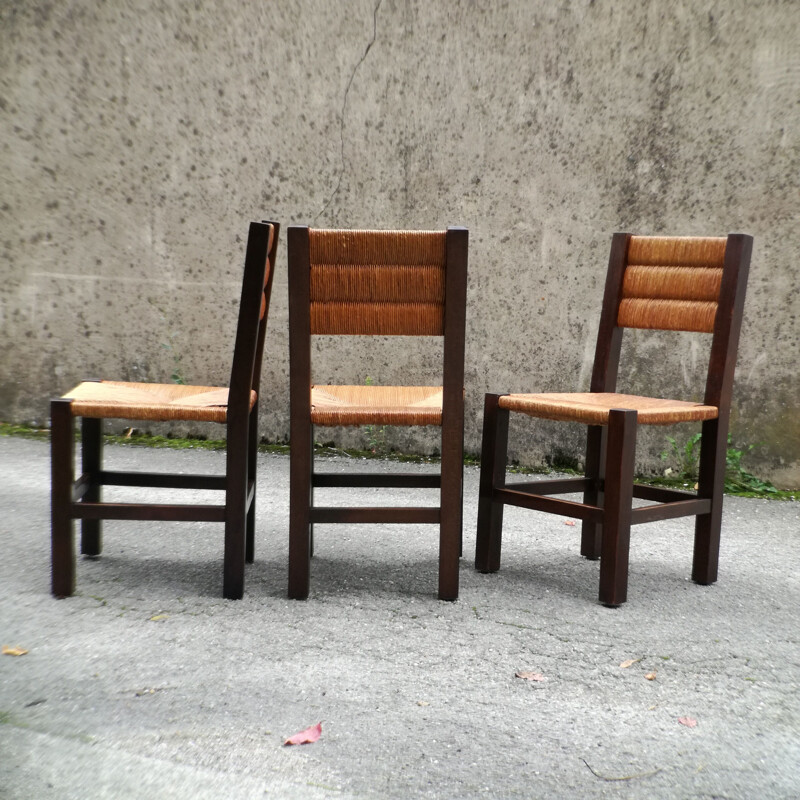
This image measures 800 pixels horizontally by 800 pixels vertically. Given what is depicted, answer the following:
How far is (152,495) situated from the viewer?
400 centimetres

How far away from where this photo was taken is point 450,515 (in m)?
2.59

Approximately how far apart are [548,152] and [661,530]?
1969 millimetres

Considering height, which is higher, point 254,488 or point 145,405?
point 145,405

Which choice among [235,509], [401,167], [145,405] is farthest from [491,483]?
[401,167]

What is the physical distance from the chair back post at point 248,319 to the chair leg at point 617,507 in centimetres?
104

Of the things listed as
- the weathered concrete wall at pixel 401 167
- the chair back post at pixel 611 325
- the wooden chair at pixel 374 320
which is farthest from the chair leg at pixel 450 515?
the weathered concrete wall at pixel 401 167

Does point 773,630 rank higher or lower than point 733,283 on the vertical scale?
lower

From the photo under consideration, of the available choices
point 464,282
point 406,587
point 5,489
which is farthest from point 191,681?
point 5,489

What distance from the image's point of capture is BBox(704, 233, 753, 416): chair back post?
2.85m

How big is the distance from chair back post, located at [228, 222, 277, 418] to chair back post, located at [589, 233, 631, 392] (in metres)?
1.29

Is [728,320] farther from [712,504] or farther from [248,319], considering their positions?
[248,319]

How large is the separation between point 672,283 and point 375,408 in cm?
123

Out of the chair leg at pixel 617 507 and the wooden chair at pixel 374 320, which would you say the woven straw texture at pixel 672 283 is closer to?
the chair leg at pixel 617 507

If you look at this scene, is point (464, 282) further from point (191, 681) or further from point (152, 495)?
point (152, 495)
